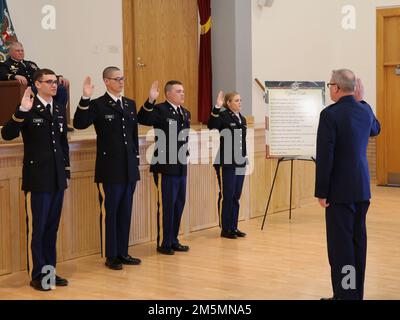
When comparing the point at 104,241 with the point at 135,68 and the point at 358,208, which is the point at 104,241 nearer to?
the point at 358,208

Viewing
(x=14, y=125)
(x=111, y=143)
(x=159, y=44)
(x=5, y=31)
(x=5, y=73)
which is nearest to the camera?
(x=14, y=125)

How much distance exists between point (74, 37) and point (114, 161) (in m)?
3.56

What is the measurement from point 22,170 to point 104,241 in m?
0.99

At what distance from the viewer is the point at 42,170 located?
215 inches

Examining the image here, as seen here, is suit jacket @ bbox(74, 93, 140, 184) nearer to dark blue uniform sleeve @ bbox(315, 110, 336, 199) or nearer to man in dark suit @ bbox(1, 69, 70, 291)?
man in dark suit @ bbox(1, 69, 70, 291)

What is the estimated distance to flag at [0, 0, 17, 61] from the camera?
8508 millimetres

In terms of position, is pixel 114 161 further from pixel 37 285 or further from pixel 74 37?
pixel 74 37

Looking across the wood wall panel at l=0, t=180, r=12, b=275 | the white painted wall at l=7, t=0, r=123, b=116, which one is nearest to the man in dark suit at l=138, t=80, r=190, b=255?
the wood wall panel at l=0, t=180, r=12, b=275

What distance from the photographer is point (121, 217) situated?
6.30m

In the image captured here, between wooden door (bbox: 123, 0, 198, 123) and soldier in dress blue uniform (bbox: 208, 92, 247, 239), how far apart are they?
2.73 meters

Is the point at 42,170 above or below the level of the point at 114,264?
above

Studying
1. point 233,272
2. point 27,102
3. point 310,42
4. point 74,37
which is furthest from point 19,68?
point 310,42

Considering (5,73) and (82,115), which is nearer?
(82,115)

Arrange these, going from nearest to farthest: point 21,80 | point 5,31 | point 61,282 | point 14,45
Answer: point 61,282 → point 21,80 → point 14,45 → point 5,31
